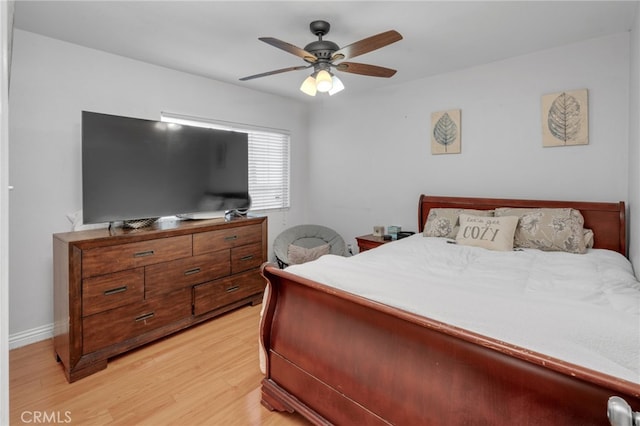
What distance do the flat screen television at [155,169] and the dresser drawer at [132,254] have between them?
351mm

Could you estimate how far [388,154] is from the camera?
154 inches

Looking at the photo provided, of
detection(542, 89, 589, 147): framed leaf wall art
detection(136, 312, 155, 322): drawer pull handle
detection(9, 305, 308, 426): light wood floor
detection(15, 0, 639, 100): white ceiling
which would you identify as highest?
detection(15, 0, 639, 100): white ceiling

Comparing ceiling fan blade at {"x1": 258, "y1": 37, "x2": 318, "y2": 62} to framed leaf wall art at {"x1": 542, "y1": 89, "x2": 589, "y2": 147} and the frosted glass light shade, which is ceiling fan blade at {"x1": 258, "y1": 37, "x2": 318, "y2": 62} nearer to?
the frosted glass light shade

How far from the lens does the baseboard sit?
2.45 m

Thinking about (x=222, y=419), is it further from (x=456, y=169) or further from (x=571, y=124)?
(x=571, y=124)

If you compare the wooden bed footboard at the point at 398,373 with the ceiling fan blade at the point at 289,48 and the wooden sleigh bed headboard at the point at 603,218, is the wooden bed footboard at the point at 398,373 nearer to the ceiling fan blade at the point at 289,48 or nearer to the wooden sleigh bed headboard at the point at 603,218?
the ceiling fan blade at the point at 289,48

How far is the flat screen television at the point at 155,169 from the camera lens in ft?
7.98

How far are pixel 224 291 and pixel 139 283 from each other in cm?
80

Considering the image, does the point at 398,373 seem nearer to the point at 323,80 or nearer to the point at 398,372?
the point at 398,372

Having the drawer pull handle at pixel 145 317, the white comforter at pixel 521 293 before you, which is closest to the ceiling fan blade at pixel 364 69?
the white comforter at pixel 521 293

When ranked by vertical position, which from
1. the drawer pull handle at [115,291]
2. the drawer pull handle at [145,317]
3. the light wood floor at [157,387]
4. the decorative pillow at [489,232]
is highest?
the decorative pillow at [489,232]

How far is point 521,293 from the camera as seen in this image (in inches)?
57.6

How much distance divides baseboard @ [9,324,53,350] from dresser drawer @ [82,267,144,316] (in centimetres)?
86

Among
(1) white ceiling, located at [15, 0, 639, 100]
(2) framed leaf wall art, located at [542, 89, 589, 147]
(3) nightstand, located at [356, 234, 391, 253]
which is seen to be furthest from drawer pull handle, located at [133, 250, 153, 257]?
(2) framed leaf wall art, located at [542, 89, 589, 147]
